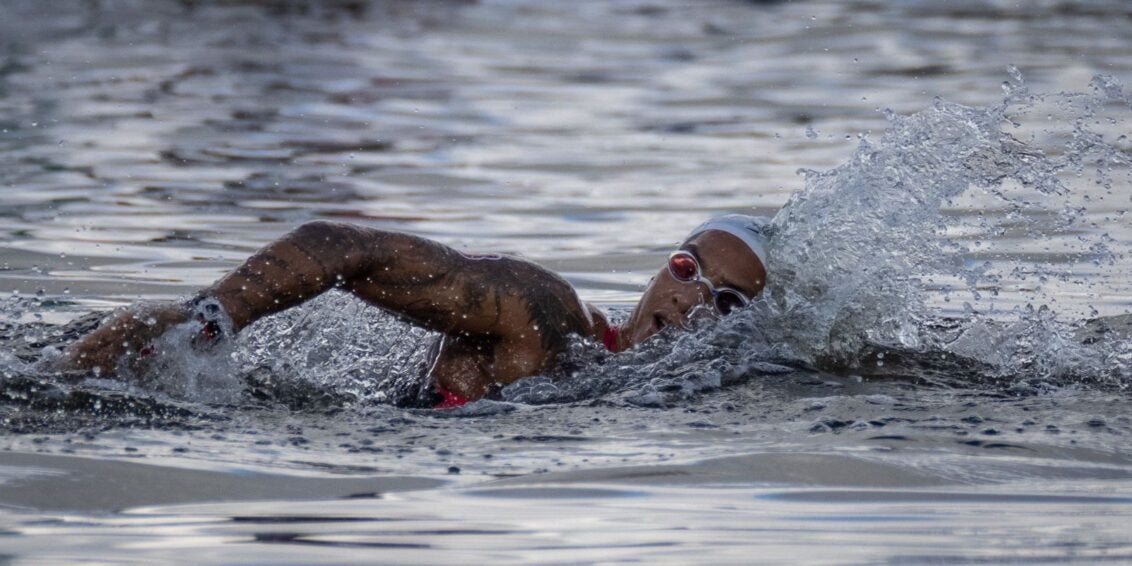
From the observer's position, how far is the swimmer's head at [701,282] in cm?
697

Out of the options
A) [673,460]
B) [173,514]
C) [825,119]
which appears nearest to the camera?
[173,514]

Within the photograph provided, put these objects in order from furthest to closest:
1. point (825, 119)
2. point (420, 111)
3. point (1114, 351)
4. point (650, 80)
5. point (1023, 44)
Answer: point (1023, 44) → point (650, 80) → point (420, 111) → point (825, 119) → point (1114, 351)

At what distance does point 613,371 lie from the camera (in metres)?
6.64

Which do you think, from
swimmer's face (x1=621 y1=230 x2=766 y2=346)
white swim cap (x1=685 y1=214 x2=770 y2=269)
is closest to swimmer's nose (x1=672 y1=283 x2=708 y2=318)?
swimmer's face (x1=621 y1=230 x2=766 y2=346)

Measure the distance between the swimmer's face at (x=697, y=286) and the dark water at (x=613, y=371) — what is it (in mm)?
103

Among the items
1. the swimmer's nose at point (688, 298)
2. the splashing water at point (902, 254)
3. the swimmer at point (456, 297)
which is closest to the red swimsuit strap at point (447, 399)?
the swimmer at point (456, 297)

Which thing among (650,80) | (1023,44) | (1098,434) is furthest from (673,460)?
(1023,44)

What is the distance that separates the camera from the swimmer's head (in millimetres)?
6973

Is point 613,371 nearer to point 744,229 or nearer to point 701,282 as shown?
point 701,282

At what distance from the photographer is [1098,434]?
5.85 m

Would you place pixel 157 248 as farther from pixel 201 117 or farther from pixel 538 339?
pixel 201 117

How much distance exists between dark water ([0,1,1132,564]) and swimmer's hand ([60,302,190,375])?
0.24 feet

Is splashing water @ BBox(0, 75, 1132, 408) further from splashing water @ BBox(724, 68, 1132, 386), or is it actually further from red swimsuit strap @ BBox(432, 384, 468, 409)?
red swimsuit strap @ BBox(432, 384, 468, 409)

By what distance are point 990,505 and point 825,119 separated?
12729mm
